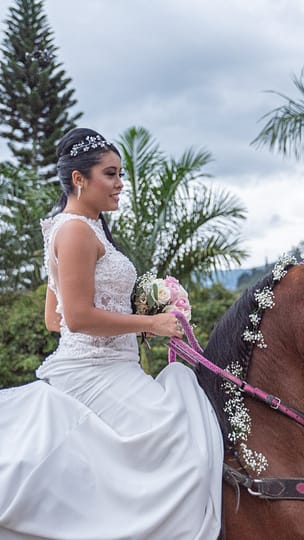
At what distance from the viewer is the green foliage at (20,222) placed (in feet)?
31.0

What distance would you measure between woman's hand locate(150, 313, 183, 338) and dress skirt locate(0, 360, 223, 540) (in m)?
0.25

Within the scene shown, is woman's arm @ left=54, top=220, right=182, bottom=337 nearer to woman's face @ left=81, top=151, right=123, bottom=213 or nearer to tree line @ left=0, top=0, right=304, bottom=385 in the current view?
woman's face @ left=81, top=151, right=123, bottom=213

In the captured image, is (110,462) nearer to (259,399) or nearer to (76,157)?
(259,399)

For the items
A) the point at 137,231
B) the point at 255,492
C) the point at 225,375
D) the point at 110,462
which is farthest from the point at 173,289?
the point at 137,231

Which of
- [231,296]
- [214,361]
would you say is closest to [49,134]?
[231,296]

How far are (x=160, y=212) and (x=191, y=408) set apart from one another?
642 centimetres

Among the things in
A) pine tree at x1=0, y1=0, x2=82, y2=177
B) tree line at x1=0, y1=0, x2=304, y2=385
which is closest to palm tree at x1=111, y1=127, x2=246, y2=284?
tree line at x1=0, y1=0, x2=304, y2=385

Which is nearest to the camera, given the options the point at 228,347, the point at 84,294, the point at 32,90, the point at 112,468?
the point at 112,468

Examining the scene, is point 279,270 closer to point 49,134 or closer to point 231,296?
point 231,296

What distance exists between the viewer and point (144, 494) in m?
2.46

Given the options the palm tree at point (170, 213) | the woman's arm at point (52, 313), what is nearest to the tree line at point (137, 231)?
the palm tree at point (170, 213)

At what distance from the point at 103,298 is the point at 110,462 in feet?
2.42

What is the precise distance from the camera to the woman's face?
115 inches

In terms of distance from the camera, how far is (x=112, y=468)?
250 cm
